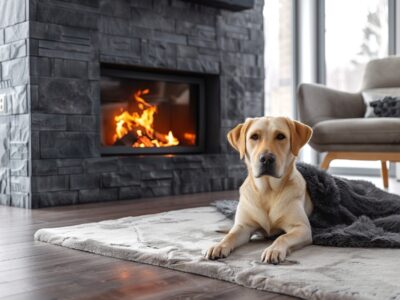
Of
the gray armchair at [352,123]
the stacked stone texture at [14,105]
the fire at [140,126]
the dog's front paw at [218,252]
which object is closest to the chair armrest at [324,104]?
the gray armchair at [352,123]

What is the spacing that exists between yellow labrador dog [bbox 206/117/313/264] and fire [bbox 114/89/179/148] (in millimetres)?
1808

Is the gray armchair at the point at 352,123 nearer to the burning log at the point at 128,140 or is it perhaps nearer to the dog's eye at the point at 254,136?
the burning log at the point at 128,140

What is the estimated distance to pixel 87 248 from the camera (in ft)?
6.26

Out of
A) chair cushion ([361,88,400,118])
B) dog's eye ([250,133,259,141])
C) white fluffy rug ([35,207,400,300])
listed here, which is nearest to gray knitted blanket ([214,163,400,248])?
white fluffy rug ([35,207,400,300])

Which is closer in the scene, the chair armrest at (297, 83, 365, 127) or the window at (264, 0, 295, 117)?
the chair armrest at (297, 83, 365, 127)

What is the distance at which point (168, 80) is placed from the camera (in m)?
3.93

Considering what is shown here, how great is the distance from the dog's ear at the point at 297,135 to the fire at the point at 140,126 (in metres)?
1.94

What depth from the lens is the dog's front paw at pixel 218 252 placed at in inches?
64.7

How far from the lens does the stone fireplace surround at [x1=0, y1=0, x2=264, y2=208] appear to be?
314 centimetres

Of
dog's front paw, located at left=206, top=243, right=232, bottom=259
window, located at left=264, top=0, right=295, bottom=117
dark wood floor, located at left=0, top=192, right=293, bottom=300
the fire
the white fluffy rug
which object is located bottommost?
dark wood floor, located at left=0, top=192, right=293, bottom=300

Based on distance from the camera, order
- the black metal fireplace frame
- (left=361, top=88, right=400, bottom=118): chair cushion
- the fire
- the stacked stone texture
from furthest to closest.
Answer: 1. (left=361, top=88, right=400, bottom=118): chair cushion
2. the fire
3. the black metal fireplace frame
4. the stacked stone texture

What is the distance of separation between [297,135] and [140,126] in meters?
2.01

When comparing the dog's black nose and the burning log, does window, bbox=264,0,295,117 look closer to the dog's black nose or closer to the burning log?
the burning log

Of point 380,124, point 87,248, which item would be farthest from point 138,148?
point 87,248
